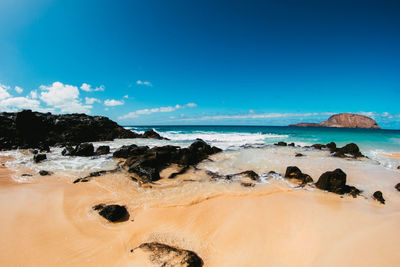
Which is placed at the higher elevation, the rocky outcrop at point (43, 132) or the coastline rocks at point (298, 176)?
the rocky outcrop at point (43, 132)

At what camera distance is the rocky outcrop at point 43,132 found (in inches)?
606

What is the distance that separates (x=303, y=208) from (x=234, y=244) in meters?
2.45

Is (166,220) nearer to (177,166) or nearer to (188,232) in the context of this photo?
(188,232)

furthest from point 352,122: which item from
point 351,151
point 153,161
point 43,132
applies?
point 43,132

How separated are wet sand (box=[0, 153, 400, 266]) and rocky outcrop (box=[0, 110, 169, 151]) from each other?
11.6 metres

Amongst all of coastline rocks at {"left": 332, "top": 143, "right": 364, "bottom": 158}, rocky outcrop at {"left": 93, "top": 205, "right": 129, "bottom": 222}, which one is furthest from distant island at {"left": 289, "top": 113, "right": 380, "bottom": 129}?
rocky outcrop at {"left": 93, "top": 205, "right": 129, "bottom": 222}

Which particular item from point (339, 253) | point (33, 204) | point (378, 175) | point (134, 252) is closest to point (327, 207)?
point (339, 253)

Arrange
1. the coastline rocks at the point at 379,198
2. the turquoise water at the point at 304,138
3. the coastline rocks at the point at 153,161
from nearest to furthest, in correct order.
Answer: the coastline rocks at the point at 379,198 → the coastline rocks at the point at 153,161 → the turquoise water at the point at 304,138

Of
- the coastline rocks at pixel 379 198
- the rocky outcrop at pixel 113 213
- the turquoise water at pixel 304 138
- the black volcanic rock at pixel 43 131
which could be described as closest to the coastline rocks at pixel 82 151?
the black volcanic rock at pixel 43 131

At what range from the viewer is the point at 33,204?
171 inches

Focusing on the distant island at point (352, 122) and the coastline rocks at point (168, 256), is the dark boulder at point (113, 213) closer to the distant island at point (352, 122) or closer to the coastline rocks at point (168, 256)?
the coastline rocks at point (168, 256)

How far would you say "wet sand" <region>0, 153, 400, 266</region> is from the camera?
108 inches

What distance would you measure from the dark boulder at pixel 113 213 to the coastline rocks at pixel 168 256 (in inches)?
47.2

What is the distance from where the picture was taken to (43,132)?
18.5 metres
